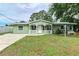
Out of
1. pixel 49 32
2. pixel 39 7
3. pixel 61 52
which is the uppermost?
pixel 39 7

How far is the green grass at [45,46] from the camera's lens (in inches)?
261

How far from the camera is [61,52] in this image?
6.66 metres

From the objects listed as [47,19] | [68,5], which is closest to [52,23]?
[47,19]

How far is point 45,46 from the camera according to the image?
22.4 feet

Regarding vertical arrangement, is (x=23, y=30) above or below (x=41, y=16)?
below

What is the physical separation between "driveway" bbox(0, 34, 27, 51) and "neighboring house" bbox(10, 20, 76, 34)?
17 cm

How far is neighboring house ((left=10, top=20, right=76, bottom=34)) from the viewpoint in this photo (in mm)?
6973

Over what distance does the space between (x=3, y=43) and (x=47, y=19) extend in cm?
120

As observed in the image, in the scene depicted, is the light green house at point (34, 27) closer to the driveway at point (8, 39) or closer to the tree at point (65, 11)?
the driveway at point (8, 39)

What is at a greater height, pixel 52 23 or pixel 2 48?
pixel 52 23

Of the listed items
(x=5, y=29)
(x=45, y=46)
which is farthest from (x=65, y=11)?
(x=5, y=29)

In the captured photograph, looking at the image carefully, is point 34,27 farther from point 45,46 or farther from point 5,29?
point 5,29

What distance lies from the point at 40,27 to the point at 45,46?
0.56 metres

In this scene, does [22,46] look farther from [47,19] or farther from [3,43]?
[47,19]
